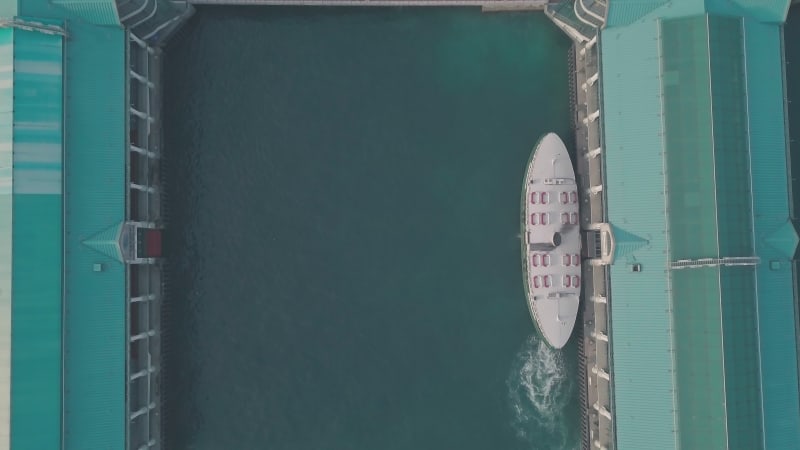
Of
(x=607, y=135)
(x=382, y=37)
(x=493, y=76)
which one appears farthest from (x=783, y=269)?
(x=382, y=37)

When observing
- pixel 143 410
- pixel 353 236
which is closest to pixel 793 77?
pixel 353 236

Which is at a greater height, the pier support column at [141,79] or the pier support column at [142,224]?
the pier support column at [141,79]

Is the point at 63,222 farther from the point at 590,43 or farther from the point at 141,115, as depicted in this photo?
the point at 590,43

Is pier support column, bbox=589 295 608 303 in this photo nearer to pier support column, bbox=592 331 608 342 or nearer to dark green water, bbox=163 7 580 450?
pier support column, bbox=592 331 608 342

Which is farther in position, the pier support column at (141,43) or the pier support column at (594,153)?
the pier support column at (141,43)

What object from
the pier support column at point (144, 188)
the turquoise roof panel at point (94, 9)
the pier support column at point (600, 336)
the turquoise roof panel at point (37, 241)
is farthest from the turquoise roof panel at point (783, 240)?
the turquoise roof panel at point (37, 241)

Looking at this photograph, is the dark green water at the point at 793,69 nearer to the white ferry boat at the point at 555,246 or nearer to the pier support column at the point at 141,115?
the white ferry boat at the point at 555,246

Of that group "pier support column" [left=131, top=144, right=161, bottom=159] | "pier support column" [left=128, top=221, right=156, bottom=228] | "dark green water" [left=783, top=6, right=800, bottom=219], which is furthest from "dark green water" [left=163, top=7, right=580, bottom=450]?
"dark green water" [left=783, top=6, right=800, bottom=219]
